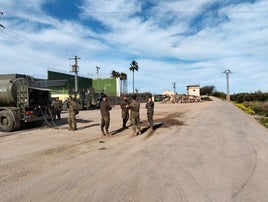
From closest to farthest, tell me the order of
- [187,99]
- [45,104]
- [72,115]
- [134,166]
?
[134,166] → [72,115] → [45,104] → [187,99]

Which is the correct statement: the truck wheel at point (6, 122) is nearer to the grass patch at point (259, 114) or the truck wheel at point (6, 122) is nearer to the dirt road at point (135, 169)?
the dirt road at point (135, 169)

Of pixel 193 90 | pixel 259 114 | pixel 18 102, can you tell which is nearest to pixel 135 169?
pixel 18 102

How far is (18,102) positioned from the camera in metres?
16.8

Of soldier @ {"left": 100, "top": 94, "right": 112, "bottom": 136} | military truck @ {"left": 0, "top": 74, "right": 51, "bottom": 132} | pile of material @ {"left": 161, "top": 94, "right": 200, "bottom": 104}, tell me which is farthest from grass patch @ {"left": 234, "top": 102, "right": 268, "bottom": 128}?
pile of material @ {"left": 161, "top": 94, "right": 200, "bottom": 104}

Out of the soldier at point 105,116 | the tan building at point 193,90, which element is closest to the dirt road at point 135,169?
the soldier at point 105,116

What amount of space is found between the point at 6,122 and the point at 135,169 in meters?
11.0

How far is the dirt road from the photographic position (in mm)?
5828

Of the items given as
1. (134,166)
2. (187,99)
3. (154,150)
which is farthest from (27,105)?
(187,99)

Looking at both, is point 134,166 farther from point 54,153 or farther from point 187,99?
point 187,99

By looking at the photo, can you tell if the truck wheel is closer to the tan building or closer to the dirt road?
the dirt road

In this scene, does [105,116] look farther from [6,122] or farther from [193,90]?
[193,90]

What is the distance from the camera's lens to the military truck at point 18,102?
54.0 feet

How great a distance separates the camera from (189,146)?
Result: 11.1 m

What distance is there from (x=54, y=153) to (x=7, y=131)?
770cm
